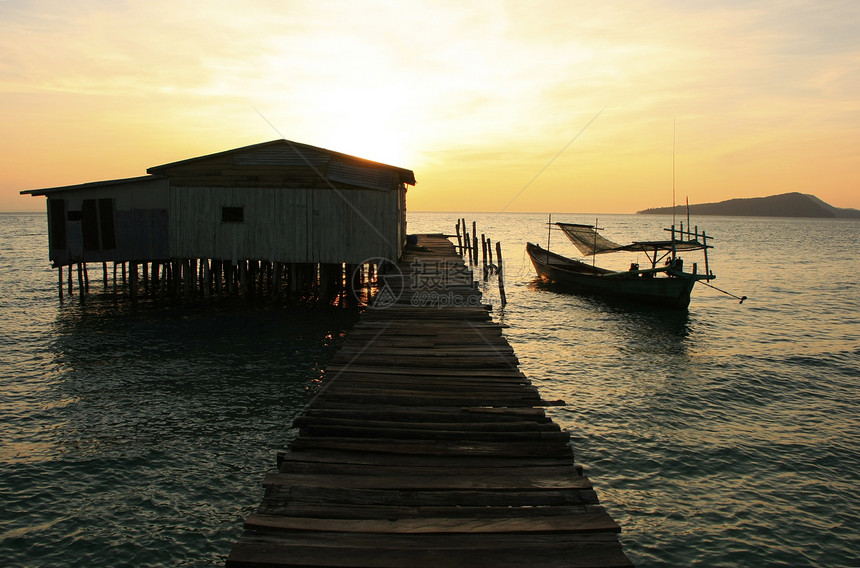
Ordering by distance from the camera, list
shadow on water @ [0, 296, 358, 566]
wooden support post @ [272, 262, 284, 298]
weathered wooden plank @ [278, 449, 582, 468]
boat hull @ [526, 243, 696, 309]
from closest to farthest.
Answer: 1. weathered wooden plank @ [278, 449, 582, 468]
2. shadow on water @ [0, 296, 358, 566]
3. wooden support post @ [272, 262, 284, 298]
4. boat hull @ [526, 243, 696, 309]

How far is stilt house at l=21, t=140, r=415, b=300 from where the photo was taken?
71.8 ft

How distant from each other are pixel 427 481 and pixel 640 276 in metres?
26.4

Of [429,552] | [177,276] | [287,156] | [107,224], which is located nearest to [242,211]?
[287,156]

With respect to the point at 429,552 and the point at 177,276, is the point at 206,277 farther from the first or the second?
the point at 429,552

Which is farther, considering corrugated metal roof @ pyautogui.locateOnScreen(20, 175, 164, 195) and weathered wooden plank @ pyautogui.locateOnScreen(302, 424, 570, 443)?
corrugated metal roof @ pyautogui.locateOnScreen(20, 175, 164, 195)

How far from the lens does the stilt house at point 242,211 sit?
Result: 21.9 metres

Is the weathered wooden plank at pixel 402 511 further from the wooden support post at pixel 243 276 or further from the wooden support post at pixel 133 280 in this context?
the wooden support post at pixel 133 280

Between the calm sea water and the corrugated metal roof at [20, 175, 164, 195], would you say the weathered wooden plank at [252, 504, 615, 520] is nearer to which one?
the calm sea water

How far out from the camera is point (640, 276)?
29.1m

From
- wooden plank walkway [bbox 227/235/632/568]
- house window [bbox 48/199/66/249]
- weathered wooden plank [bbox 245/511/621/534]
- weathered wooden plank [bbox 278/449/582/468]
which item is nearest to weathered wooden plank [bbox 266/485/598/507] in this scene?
wooden plank walkway [bbox 227/235/632/568]

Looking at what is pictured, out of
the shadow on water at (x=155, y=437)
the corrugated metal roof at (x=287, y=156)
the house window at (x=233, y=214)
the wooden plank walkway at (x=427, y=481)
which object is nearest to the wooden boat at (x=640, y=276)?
the corrugated metal roof at (x=287, y=156)

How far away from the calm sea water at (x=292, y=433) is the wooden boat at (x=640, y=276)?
10.2ft

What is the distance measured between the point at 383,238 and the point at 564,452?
55.0 feet

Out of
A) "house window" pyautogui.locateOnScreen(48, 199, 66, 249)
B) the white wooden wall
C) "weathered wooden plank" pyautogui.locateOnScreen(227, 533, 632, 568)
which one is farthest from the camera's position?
"house window" pyautogui.locateOnScreen(48, 199, 66, 249)
